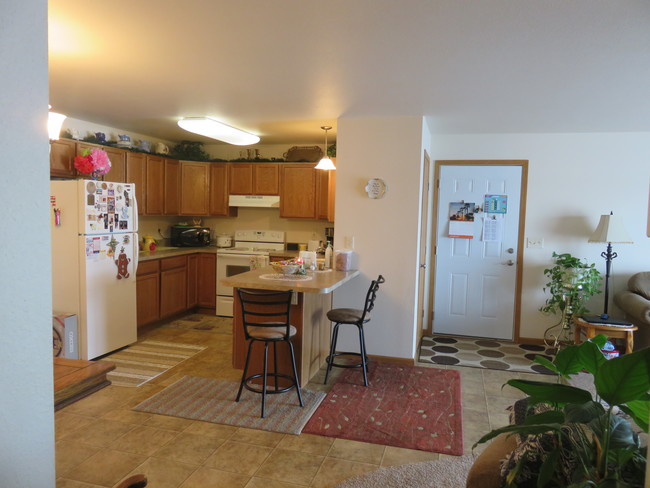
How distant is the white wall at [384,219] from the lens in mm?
4219

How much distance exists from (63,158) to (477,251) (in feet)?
14.4

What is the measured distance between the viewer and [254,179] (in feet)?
20.1

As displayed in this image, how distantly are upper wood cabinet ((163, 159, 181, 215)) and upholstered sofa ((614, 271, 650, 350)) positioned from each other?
525 centimetres

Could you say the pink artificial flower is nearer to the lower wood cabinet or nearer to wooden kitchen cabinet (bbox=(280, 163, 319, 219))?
the lower wood cabinet

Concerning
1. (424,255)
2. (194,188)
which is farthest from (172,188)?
(424,255)

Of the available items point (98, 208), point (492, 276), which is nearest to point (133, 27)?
point (98, 208)

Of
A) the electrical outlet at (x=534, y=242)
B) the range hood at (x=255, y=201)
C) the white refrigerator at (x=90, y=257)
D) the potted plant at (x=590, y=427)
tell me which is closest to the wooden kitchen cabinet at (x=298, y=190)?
the range hood at (x=255, y=201)

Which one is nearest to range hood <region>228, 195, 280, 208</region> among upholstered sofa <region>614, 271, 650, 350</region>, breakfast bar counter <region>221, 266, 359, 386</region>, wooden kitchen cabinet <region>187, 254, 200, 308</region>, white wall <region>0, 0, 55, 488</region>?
wooden kitchen cabinet <region>187, 254, 200, 308</region>

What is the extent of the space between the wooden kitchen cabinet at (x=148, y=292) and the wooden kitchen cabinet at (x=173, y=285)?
0.09 metres

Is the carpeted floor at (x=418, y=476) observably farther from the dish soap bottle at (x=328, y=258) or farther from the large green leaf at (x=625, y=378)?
the dish soap bottle at (x=328, y=258)

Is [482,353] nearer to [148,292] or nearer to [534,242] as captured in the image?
[534,242]

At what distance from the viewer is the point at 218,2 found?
1.99 m

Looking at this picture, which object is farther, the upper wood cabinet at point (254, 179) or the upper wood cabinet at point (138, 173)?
the upper wood cabinet at point (254, 179)

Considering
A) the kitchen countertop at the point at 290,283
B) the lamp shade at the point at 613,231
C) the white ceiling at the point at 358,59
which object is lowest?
the kitchen countertop at the point at 290,283
